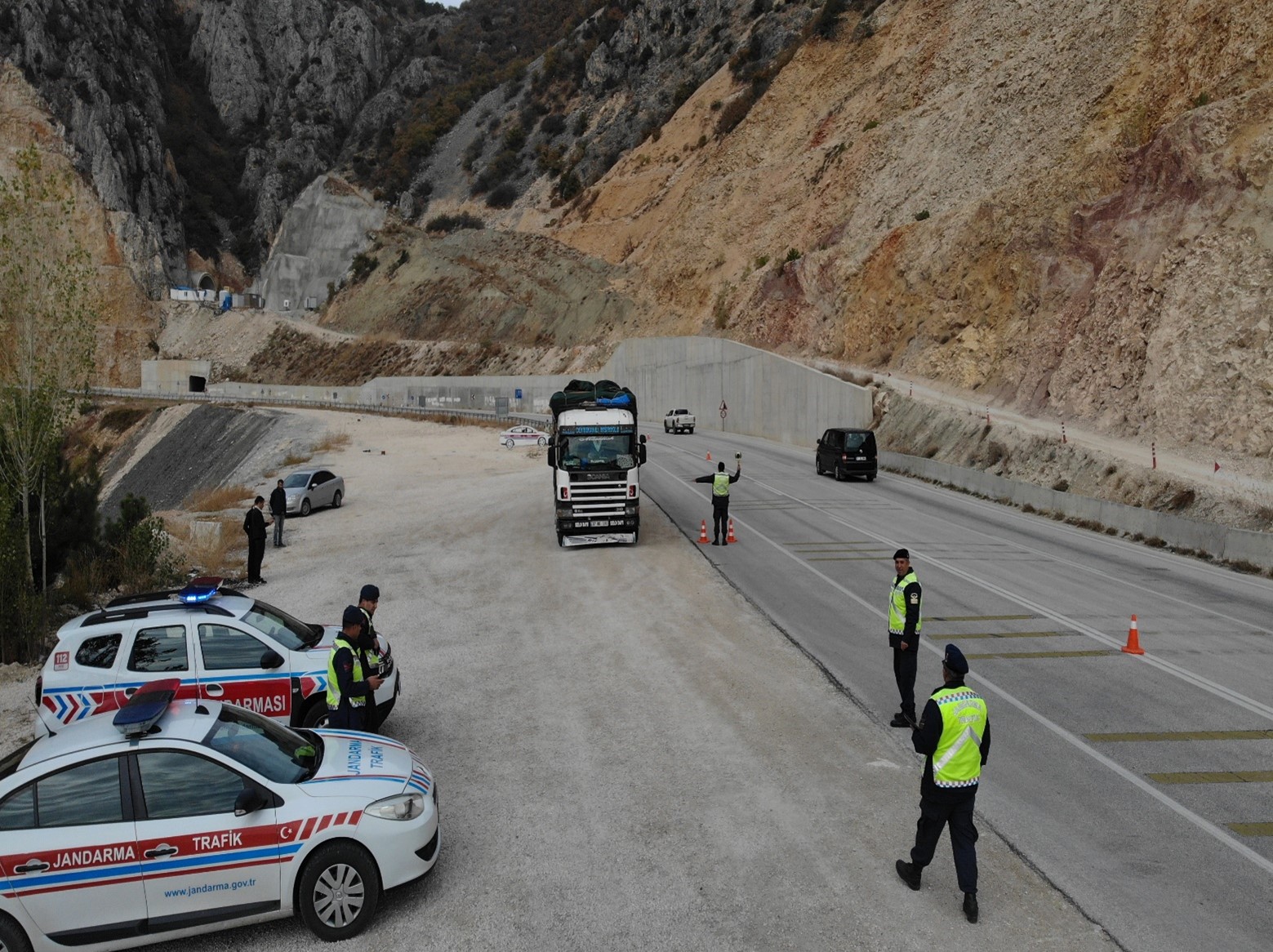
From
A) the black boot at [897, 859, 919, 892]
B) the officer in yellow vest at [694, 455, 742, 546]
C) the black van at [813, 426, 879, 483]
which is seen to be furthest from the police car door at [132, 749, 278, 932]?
the black van at [813, 426, 879, 483]

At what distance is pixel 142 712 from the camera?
6.37m

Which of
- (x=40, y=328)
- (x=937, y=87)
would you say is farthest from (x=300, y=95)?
(x=40, y=328)

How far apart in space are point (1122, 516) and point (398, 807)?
2146 cm

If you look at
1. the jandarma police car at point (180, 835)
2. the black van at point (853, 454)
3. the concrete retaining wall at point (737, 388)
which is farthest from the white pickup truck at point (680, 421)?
the jandarma police car at point (180, 835)

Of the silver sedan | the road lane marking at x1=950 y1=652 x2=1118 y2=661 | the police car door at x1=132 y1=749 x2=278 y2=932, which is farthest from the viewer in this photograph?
the silver sedan

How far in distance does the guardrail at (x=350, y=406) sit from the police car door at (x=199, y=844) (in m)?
47.1

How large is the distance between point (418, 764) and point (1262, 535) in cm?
1856

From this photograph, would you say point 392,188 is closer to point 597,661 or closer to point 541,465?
point 541,465

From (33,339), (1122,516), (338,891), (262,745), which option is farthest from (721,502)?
(338,891)

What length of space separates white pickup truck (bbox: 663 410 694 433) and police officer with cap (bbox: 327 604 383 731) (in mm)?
45271

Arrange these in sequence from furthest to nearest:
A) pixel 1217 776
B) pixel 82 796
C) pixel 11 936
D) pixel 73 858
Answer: pixel 1217 776
pixel 82 796
pixel 73 858
pixel 11 936

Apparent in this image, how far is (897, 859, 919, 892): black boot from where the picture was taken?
260 inches

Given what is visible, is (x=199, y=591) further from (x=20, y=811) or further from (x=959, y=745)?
(x=959, y=745)

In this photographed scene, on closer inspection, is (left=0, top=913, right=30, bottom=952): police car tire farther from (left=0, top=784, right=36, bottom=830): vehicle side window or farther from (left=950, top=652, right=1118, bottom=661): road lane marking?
(left=950, top=652, right=1118, bottom=661): road lane marking
